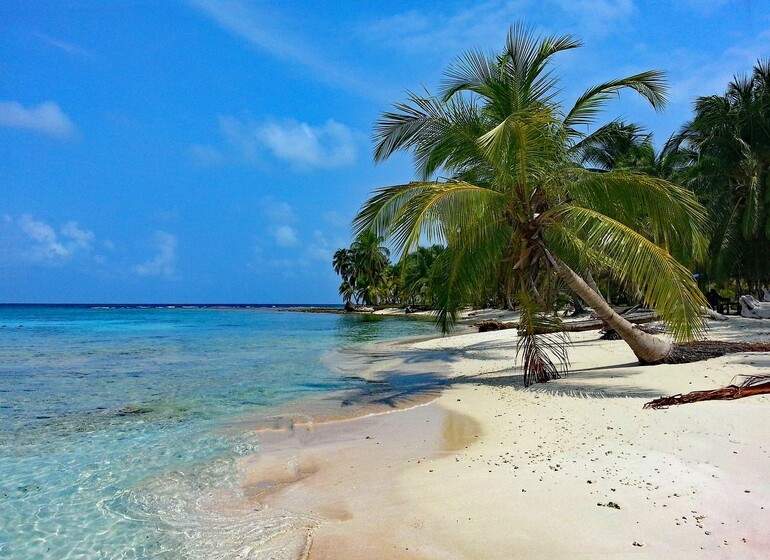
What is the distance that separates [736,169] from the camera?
20094 millimetres

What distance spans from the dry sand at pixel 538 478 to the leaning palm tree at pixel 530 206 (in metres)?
1.57

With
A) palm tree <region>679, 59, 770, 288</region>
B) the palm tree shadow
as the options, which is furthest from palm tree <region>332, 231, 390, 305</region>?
the palm tree shadow

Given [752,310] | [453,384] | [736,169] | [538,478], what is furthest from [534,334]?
[736,169]

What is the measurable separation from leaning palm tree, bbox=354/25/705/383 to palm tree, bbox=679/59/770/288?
1325 cm

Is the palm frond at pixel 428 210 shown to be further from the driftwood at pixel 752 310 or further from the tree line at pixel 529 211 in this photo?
the driftwood at pixel 752 310

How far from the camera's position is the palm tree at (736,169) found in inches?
744

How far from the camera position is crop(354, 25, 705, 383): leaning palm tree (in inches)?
287

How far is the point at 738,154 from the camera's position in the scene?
19531 mm

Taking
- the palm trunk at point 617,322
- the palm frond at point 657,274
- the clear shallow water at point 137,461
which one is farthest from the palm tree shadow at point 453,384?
the palm frond at point 657,274

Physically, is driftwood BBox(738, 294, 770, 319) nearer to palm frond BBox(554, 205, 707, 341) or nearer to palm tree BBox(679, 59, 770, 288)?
palm tree BBox(679, 59, 770, 288)

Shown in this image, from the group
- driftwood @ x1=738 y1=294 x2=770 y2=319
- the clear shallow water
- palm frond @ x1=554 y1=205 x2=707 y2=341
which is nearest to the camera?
the clear shallow water

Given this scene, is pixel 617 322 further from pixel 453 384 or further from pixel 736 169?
pixel 736 169

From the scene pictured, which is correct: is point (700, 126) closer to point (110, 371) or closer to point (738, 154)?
point (738, 154)

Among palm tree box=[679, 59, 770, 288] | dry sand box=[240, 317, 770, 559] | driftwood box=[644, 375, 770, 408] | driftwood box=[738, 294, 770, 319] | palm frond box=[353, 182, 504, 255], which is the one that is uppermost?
palm tree box=[679, 59, 770, 288]
